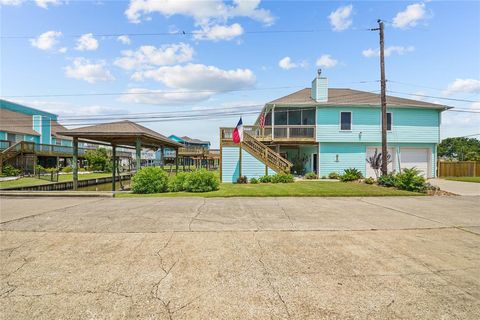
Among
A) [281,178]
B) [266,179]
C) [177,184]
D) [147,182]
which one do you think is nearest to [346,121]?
[281,178]

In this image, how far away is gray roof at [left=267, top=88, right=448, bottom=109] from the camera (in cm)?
2005

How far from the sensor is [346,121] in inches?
803

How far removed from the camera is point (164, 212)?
795cm

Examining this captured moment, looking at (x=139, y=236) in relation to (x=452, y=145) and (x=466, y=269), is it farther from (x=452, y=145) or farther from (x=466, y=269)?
(x=452, y=145)

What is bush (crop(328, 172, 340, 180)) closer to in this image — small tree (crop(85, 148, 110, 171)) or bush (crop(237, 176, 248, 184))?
bush (crop(237, 176, 248, 184))

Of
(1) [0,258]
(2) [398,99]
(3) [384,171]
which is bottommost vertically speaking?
(1) [0,258]

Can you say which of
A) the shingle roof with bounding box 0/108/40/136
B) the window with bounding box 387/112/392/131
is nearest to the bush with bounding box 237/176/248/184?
the window with bounding box 387/112/392/131

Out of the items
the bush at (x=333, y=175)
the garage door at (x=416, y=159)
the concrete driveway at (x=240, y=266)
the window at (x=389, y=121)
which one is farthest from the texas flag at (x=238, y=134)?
the garage door at (x=416, y=159)

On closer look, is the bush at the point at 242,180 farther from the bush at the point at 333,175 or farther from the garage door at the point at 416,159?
the garage door at the point at 416,159

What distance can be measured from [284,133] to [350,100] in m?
6.40

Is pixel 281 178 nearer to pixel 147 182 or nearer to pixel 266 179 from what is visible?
pixel 266 179

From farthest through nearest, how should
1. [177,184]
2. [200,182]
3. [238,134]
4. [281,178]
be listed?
1. [238,134]
2. [281,178]
3. [177,184]
4. [200,182]

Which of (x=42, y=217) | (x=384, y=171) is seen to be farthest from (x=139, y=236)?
(x=384, y=171)

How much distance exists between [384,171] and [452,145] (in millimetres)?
81980
